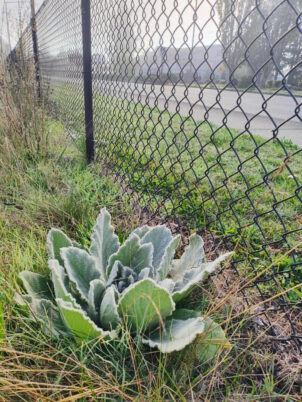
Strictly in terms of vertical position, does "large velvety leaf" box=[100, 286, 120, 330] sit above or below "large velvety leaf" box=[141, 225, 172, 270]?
below

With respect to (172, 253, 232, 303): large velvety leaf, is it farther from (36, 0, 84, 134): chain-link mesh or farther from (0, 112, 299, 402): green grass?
(36, 0, 84, 134): chain-link mesh

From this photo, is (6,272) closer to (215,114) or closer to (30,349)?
(30,349)

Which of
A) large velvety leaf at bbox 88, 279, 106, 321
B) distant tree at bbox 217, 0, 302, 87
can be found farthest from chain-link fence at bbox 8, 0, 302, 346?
large velvety leaf at bbox 88, 279, 106, 321

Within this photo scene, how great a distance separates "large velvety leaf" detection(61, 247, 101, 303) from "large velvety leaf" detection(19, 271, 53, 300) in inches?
5.2

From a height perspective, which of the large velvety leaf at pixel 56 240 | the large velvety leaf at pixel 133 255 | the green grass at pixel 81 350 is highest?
the large velvety leaf at pixel 56 240

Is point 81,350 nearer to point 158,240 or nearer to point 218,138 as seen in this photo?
point 158,240

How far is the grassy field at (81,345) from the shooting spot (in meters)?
0.91

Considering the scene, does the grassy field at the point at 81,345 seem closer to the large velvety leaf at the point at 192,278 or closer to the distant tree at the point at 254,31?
the large velvety leaf at the point at 192,278

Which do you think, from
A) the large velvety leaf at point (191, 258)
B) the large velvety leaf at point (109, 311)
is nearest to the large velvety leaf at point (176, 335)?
the large velvety leaf at point (109, 311)

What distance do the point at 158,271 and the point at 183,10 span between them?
4.10 ft

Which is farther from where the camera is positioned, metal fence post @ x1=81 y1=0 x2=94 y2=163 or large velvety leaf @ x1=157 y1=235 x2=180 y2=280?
metal fence post @ x1=81 y1=0 x2=94 y2=163

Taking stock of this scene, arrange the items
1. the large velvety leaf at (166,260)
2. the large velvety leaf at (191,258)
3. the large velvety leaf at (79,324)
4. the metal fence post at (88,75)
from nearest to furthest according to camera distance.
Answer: the large velvety leaf at (79,324), the large velvety leaf at (166,260), the large velvety leaf at (191,258), the metal fence post at (88,75)

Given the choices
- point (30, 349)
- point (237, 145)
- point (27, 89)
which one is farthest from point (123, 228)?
point (237, 145)

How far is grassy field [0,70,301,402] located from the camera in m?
0.91
